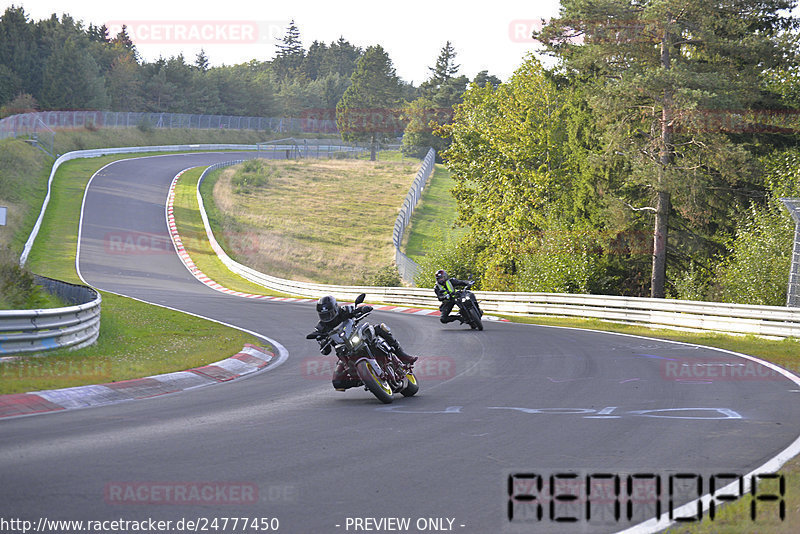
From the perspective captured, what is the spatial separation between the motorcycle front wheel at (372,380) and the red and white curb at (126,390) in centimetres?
289

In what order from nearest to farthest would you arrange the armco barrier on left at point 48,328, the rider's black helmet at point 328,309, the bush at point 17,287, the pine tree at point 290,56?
the rider's black helmet at point 328,309, the armco barrier on left at point 48,328, the bush at point 17,287, the pine tree at point 290,56

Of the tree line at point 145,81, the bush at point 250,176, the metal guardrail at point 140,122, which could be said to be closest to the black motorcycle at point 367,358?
the metal guardrail at point 140,122

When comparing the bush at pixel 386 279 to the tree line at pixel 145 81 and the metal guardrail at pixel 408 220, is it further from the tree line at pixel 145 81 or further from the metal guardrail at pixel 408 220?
the tree line at pixel 145 81

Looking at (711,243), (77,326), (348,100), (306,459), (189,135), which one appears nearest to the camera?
(306,459)

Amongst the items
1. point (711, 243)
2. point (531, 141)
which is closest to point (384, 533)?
point (711, 243)

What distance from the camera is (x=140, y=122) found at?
8962 centimetres

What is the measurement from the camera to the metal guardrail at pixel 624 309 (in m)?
19.1

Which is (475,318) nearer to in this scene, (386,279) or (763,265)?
(763,265)

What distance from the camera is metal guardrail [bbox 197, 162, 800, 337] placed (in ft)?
62.7

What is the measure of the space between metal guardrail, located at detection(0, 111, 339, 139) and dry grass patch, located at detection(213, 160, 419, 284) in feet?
50.8

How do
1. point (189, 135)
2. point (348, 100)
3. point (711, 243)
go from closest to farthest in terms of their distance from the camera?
point (711, 243) < point (189, 135) < point (348, 100)

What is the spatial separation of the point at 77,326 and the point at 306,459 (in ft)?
25.6

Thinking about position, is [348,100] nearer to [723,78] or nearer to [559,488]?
[723,78]

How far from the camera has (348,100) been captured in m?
113
